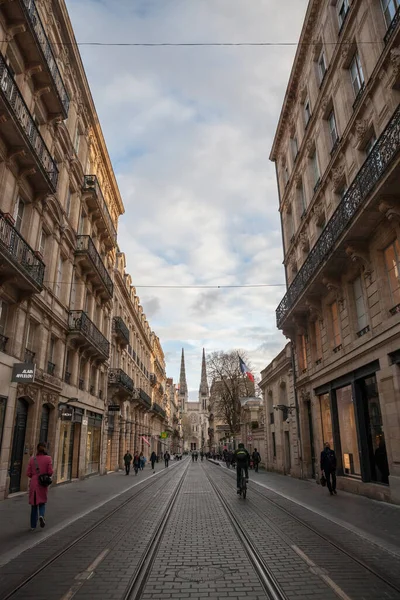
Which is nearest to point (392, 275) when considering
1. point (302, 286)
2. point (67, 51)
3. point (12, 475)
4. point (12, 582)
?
point (302, 286)

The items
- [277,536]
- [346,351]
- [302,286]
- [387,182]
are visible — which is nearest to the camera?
[277,536]

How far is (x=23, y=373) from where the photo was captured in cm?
1396

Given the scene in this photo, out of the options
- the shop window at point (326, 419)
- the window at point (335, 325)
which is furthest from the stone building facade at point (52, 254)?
the window at point (335, 325)

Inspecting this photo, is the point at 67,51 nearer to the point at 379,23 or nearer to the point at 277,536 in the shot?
the point at 379,23

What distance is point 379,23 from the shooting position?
46.1ft

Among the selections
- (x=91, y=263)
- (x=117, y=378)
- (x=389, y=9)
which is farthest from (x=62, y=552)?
(x=117, y=378)

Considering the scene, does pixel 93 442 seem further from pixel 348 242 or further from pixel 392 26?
pixel 392 26

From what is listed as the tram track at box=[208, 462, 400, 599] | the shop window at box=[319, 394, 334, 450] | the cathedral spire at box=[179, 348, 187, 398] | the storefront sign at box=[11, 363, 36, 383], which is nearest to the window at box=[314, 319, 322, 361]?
the shop window at box=[319, 394, 334, 450]

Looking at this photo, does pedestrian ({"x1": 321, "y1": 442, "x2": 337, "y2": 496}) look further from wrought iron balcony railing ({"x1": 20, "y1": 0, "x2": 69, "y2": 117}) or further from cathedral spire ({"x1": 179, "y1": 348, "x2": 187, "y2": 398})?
cathedral spire ({"x1": 179, "y1": 348, "x2": 187, "y2": 398})

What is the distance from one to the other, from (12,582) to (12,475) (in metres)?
10.6

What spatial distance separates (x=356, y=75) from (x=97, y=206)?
1531cm

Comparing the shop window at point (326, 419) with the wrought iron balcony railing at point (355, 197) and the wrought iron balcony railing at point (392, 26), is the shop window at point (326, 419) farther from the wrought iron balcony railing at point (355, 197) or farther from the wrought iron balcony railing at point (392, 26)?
the wrought iron balcony railing at point (392, 26)

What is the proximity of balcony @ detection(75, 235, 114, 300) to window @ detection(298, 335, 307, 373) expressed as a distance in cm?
1206

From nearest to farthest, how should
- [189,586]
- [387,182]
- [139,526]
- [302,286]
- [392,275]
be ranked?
[189,586] < [139,526] < [387,182] < [392,275] < [302,286]
